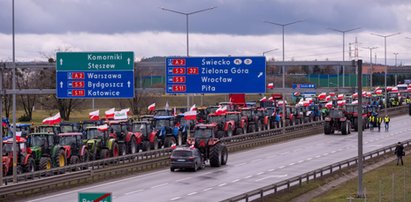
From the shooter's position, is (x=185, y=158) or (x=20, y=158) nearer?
(x=20, y=158)

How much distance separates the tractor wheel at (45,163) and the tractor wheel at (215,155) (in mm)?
10078

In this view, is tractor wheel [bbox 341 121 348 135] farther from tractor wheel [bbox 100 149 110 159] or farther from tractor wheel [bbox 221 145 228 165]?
tractor wheel [bbox 100 149 110 159]

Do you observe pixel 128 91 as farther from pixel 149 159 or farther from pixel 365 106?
pixel 365 106

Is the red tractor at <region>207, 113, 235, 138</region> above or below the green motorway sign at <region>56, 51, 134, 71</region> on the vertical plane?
below

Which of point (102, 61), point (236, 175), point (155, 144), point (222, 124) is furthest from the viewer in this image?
point (222, 124)

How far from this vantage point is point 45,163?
1508 inches

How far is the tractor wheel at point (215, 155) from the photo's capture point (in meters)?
44.6

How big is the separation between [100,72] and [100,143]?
36.0ft

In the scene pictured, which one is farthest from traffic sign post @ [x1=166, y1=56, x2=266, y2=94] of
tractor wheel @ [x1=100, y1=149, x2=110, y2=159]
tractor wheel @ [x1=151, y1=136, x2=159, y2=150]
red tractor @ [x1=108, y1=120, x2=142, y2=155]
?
tractor wheel @ [x1=151, y1=136, x2=159, y2=150]

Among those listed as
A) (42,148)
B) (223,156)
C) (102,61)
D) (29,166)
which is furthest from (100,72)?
(223,156)

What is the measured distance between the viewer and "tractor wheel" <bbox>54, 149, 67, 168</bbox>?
39938 mm

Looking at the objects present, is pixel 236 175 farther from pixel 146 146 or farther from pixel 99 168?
pixel 146 146

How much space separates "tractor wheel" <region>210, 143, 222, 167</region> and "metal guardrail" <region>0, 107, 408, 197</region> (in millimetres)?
3489

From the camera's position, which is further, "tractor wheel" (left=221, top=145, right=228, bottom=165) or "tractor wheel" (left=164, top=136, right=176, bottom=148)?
"tractor wheel" (left=164, top=136, right=176, bottom=148)
